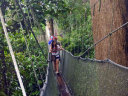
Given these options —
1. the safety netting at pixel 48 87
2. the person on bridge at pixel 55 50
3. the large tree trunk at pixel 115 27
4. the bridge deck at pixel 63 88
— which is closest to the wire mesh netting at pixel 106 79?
the large tree trunk at pixel 115 27

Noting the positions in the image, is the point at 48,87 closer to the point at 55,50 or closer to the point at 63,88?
the point at 63,88

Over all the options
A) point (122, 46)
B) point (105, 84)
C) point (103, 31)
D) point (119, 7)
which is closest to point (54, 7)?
point (103, 31)

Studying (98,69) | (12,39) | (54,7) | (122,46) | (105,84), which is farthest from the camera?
(12,39)

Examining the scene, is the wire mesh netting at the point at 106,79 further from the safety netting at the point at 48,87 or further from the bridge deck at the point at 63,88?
the bridge deck at the point at 63,88

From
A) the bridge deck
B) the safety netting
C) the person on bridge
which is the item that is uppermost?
the person on bridge

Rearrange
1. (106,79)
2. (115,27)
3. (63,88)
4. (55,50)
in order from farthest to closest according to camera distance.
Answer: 1. (55,50)
2. (63,88)
3. (115,27)
4. (106,79)

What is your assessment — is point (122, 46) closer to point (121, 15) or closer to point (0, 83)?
point (121, 15)

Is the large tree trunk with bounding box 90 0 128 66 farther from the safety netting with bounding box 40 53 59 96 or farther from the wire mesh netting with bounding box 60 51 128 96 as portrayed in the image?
the safety netting with bounding box 40 53 59 96

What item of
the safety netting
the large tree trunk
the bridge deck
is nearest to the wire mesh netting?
the large tree trunk

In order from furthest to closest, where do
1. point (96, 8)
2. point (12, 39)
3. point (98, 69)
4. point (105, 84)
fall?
point (12, 39)
point (96, 8)
point (98, 69)
point (105, 84)

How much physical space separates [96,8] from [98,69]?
110 cm

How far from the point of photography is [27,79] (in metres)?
2.89

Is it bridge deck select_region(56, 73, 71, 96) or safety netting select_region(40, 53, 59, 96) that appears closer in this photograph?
safety netting select_region(40, 53, 59, 96)

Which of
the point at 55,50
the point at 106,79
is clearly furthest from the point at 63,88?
the point at 106,79
